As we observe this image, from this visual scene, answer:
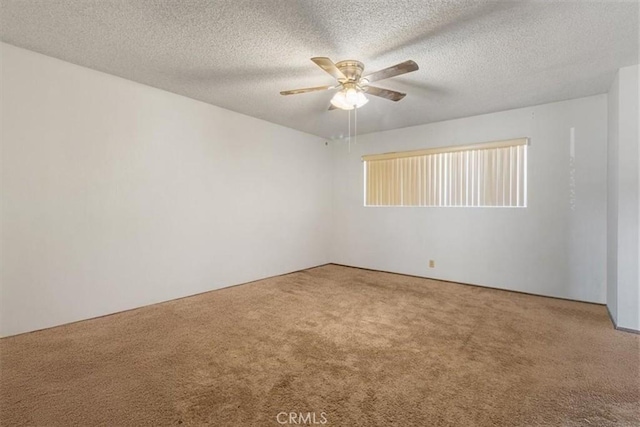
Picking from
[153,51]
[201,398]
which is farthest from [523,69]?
[201,398]

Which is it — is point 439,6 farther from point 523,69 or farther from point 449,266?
point 449,266

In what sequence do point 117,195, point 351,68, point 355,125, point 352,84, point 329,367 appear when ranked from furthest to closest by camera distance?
point 355,125 < point 117,195 < point 352,84 < point 351,68 < point 329,367

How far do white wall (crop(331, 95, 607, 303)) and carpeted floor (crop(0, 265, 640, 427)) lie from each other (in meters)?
0.59

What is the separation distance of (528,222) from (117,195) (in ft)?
16.0

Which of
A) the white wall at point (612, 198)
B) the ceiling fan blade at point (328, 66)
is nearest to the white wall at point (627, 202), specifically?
the white wall at point (612, 198)

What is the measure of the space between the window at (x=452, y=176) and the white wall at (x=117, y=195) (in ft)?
6.30

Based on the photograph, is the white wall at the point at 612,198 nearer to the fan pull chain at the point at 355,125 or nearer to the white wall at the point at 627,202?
the white wall at the point at 627,202

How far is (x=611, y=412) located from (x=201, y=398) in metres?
2.26

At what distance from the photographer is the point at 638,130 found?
2.58 meters

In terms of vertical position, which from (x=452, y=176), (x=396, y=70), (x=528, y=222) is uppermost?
(x=396, y=70)

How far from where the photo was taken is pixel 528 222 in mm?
3748

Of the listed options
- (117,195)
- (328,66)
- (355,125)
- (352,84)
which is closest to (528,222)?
(355,125)

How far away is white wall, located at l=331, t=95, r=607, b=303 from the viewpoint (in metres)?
3.35

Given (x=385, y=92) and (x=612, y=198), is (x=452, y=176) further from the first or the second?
(x=385, y=92)
